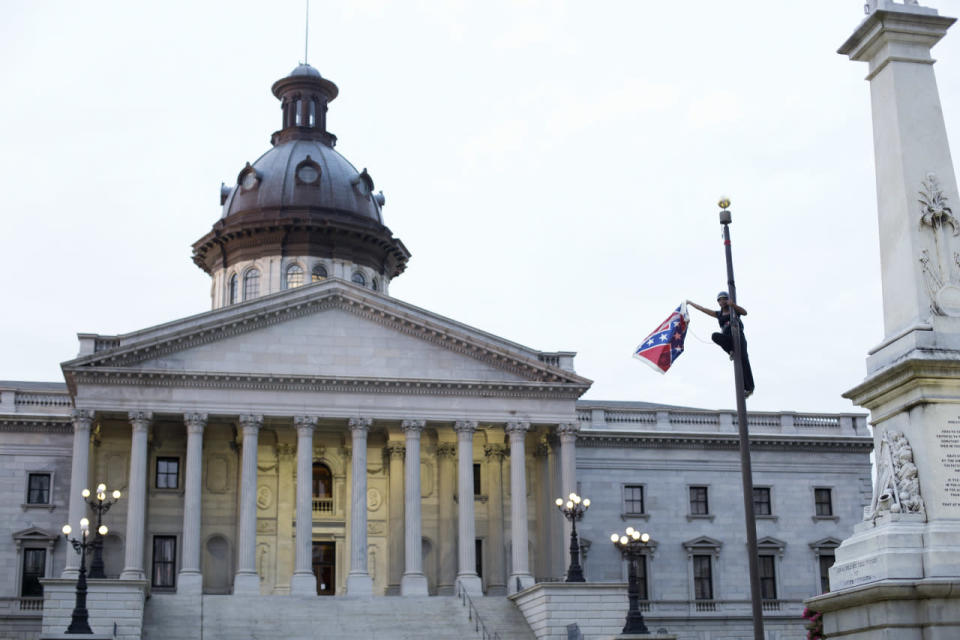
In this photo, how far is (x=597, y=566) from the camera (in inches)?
2427

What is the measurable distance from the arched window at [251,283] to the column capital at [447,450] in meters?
16.7

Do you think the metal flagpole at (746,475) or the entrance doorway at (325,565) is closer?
the metal flagpole at (746,475)

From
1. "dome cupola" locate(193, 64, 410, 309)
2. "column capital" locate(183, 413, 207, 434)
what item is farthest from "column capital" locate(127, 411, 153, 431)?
"dome cupola" locate(193, 64, 410, 309)

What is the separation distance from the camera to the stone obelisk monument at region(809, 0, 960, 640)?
1334 centimetres

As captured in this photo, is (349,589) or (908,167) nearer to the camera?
(908,167)

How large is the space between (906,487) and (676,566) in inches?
1972

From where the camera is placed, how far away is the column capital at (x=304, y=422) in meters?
54.3

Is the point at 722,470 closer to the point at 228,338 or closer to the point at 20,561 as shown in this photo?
the point at 228,338

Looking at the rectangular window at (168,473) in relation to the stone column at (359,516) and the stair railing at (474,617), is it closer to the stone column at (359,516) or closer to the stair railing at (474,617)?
the stone column at (359,516)

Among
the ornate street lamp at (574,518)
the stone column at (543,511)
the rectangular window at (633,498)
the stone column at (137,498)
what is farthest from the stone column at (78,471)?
the rectangular window at (633,498)

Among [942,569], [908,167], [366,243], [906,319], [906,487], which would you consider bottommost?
[942,569]

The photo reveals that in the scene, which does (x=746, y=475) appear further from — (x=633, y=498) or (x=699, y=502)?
(x=699, y=502)

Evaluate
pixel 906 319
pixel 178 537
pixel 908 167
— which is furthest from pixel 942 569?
pixel 178 537

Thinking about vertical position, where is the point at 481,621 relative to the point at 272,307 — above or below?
below
